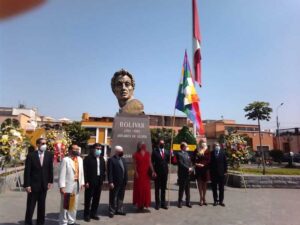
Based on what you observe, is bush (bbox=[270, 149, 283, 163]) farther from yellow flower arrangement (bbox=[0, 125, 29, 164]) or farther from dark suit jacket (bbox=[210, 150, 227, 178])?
yellow flower arrangement (bbox=[0, 125, 29, 164])

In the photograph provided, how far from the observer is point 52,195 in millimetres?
10617

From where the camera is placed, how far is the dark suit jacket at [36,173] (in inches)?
249

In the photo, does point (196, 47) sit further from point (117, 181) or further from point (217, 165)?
point (117, 181)

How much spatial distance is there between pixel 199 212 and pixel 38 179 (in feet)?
13.3

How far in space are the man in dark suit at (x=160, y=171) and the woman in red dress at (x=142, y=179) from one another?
0.40 m

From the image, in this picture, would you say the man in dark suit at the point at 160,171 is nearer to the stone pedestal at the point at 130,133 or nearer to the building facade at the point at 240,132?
the stone pedestal at the point at 130,133

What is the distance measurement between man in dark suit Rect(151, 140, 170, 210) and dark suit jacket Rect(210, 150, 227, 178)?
1.55 metres

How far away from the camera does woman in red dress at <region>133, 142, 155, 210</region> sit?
25.5 feet

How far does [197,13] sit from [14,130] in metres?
12.3

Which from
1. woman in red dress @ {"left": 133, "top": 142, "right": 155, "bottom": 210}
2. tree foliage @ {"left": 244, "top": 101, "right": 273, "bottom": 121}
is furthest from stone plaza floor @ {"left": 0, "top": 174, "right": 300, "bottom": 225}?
tree foliage @ {"left": 244, "top": 101, "right": 273, "bottom": 121}

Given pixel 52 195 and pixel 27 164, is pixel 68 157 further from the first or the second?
pixel 52 195

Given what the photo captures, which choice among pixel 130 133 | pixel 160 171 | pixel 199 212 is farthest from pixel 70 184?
pixel 130 133

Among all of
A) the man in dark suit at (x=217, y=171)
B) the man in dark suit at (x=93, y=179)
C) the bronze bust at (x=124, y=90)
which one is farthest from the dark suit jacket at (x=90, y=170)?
the bronze bust at (x=124, y=90)

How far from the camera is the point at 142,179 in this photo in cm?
793
